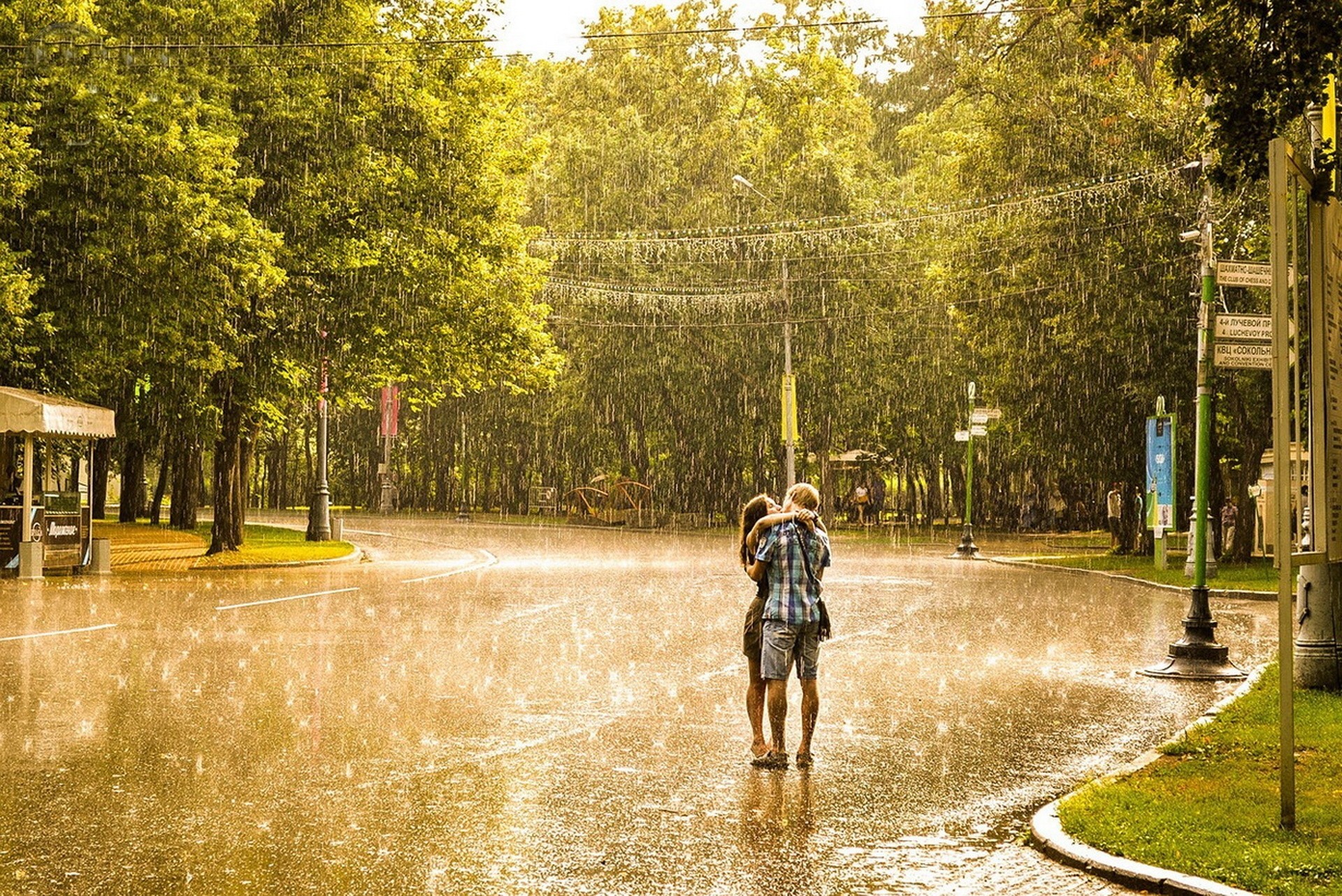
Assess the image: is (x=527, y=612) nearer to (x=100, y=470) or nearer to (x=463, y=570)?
(x=463, y=570)

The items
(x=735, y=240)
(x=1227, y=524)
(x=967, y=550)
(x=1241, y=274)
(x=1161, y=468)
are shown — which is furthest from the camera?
(x=735, y=240)

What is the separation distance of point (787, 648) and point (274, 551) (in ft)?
90.9

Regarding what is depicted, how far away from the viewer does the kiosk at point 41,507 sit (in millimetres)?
26125

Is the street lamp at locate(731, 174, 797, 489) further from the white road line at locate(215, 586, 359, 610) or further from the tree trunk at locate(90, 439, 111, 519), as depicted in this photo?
the white road line at locate(215, 586, 359, 610)

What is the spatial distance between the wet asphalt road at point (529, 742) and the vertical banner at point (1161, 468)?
25.6 ft

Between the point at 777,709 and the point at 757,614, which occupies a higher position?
the point at 757,614

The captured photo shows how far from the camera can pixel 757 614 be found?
32.7ft

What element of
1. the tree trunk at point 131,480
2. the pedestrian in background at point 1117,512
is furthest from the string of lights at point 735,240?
the tree trunk at point 131,480

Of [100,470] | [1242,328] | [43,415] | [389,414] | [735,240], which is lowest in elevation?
[100,470]

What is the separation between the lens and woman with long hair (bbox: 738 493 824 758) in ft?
32.1

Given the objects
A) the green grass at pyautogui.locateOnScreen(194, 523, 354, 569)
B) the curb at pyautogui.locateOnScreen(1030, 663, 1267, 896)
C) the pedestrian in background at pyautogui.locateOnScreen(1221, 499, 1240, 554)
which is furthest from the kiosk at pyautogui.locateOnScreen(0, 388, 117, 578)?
the pedestrian in background at pyautogui.locateOnScreen(1221, 499, 1240, 554)

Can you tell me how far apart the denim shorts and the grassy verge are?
6.49 feet

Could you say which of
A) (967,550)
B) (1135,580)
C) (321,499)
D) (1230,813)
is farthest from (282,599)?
(967,550)

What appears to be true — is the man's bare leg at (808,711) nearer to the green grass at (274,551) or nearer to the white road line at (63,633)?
the white road line at (63,633)
